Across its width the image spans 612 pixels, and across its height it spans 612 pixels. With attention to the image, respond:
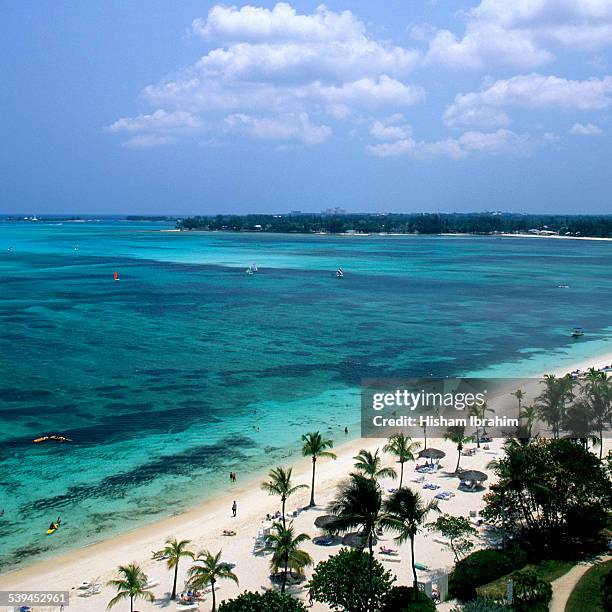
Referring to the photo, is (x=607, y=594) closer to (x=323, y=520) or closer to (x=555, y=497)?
(x=555, y=497)

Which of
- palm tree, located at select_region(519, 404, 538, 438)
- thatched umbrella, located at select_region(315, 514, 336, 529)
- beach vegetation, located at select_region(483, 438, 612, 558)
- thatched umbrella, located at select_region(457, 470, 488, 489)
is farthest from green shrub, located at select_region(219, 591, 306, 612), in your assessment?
palm tree, located at select_region(519, 404, 538, 438)

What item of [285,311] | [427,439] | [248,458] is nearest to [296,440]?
[248,458]

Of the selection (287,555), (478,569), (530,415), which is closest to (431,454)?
(530,415)

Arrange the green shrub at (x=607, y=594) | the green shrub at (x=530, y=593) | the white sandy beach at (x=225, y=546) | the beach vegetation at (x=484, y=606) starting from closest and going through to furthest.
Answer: the green shrub at (x=607, y=594), the beach vegetation at (x=484, y=606), the green shrub at (x=530, y=593), the white sandy beach at (x=225, y=546)

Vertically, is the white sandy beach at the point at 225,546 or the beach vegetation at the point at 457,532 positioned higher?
Result: the beach vegetation at the point at 457,532

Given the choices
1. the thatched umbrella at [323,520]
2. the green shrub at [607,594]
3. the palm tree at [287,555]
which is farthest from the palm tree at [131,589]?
the green shrub at [607,594]

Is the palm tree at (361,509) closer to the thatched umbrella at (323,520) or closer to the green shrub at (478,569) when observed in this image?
the green shrub at (478,569)

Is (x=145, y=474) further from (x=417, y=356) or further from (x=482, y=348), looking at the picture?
(x=482, y=348)

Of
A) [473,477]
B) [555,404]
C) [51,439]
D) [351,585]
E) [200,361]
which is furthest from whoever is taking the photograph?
[200,361]
